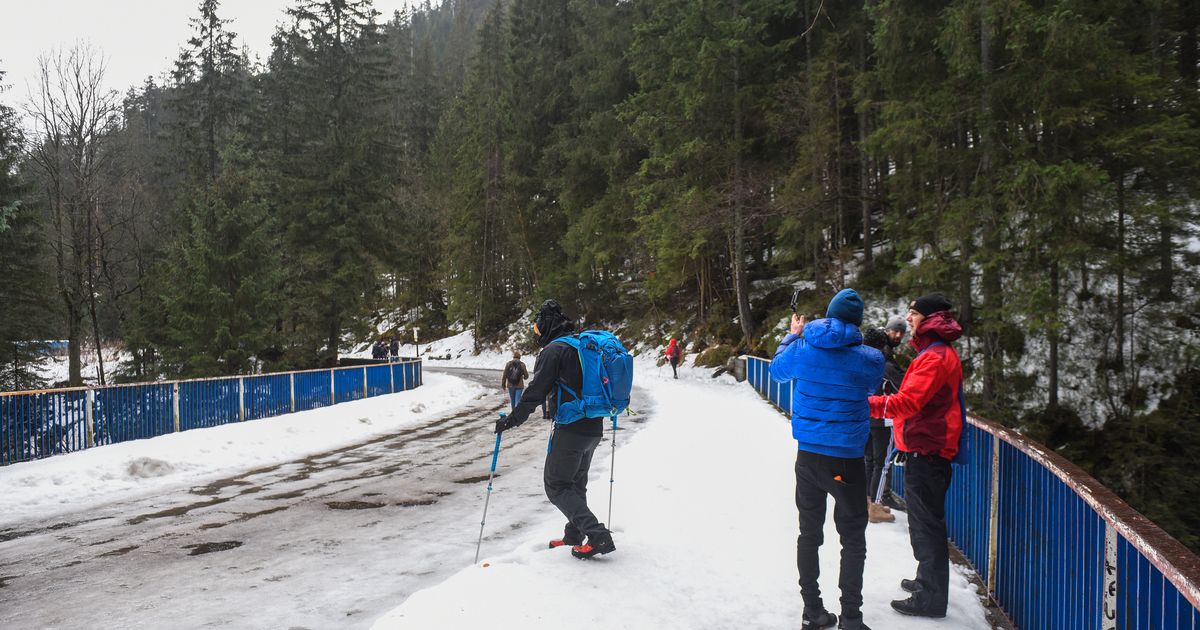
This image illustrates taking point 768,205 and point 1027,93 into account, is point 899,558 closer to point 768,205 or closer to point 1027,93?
point 1027,93

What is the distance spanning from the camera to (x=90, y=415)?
1156 centimetres

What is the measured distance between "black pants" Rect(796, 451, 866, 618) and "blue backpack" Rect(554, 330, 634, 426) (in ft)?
5.05

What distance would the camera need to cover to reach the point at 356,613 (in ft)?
15.2

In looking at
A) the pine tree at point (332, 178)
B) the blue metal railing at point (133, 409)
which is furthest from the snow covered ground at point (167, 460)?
the pine tree at point (332, 178)

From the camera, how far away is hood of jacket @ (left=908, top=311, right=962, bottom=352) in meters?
4.29

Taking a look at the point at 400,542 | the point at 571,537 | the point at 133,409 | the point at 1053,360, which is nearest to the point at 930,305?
the point at 571,537

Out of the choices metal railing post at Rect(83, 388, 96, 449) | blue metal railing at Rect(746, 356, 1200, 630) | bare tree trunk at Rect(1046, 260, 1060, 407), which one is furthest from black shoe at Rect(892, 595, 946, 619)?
bare tree trunk at Rect(1046, 260, 1060, 407)

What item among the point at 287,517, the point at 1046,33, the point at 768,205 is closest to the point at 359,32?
the point at 768,205

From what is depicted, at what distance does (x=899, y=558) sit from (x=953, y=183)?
1607cm

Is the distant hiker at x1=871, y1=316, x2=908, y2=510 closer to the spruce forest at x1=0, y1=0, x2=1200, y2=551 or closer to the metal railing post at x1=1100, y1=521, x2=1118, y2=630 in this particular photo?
the metal railing post at x1=1100, y1=521, x2=1118, y2=630

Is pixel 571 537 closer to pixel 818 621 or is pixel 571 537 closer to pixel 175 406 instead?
pixel 818 621

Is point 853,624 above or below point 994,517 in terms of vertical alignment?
below

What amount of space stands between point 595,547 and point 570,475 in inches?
24.0

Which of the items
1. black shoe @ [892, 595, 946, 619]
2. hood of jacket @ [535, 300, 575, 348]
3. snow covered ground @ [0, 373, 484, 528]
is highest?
hood of jacket @ [535, 300, 575, 348]
